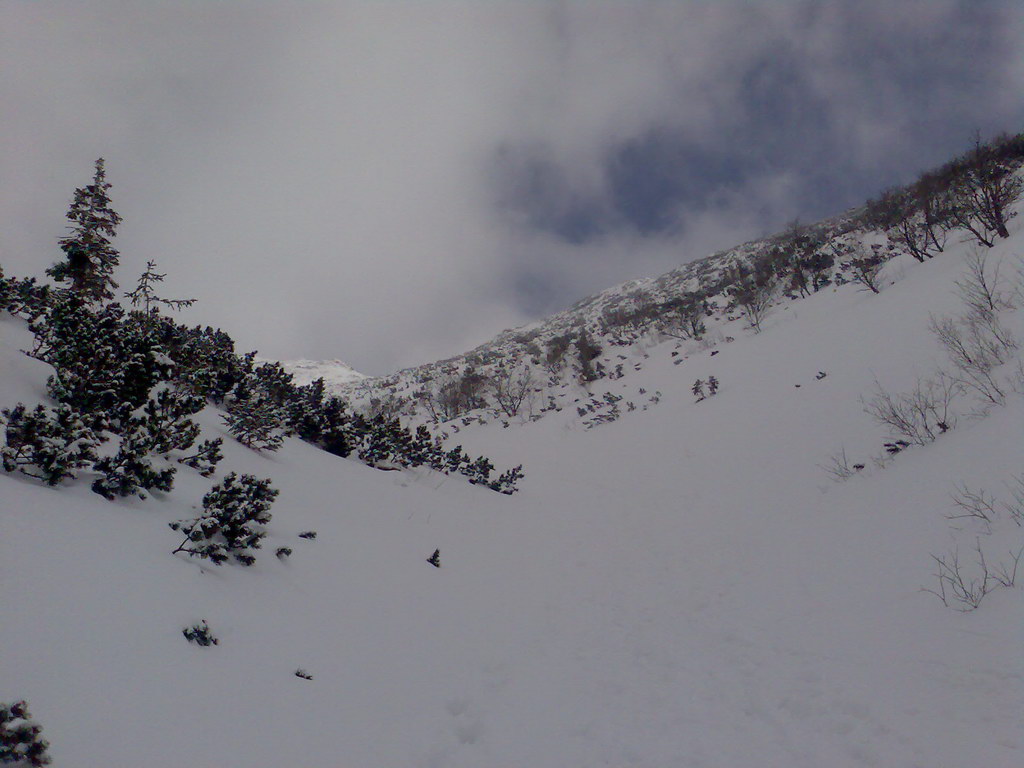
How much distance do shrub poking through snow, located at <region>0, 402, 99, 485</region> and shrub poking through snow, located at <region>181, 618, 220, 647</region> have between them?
1976mm

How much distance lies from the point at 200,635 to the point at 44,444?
2.19 metres

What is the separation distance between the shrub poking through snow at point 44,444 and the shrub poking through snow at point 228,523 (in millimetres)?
973

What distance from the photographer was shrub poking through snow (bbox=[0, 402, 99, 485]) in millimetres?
3549

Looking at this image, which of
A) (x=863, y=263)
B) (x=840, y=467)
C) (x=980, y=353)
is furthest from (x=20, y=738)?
(x=863, y=263)

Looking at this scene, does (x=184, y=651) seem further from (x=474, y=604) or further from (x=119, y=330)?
(x=119, y=330)

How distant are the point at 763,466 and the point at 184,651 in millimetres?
12474

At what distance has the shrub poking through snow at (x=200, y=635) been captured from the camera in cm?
290

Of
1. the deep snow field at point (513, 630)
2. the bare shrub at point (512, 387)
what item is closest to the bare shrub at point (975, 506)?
the deep snow field at point (513, 630)

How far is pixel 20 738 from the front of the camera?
5.23 ft

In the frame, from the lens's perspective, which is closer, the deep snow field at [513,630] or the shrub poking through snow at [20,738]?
the shrub poking through snow at [20,738]

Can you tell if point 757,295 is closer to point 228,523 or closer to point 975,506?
point 975,506

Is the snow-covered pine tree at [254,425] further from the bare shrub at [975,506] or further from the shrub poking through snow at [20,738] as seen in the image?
the bare shrub at [975,506]

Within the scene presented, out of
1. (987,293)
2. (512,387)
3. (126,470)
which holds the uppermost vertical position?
(512,387)

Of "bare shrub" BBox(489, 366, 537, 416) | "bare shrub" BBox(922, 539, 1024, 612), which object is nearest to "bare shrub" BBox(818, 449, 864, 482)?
"bare shrub" BBox(922, 539, 1024, 612)
